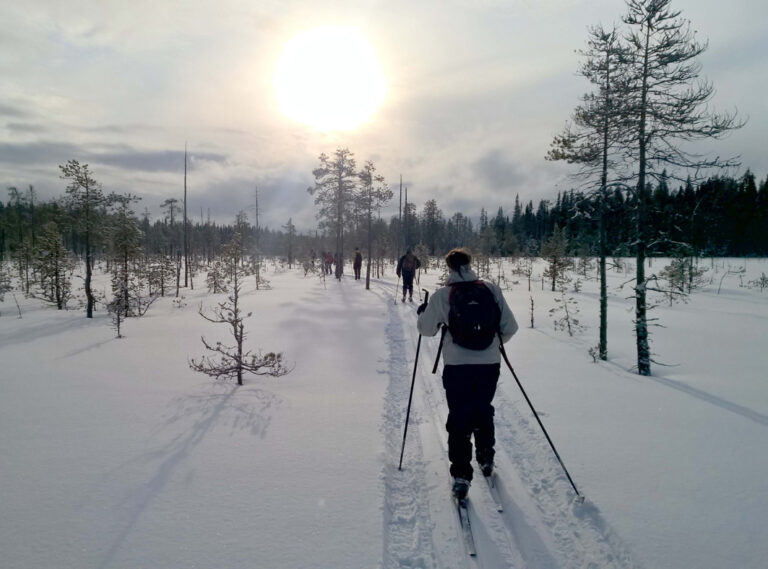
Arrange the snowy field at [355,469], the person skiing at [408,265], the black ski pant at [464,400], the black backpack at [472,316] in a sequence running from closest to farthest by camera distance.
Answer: the snowy field at [355,469] < the black backpack at [472,316] < the black ski pant at [464,400] < the person skiing at [408,265]

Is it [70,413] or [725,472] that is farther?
[70,413]

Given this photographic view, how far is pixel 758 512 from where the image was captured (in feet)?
10.6

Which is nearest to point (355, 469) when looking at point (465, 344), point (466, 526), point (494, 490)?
point (466, 526)

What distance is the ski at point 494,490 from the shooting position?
342 centimetres

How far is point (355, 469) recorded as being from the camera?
3.96 meters

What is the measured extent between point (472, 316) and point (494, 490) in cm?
175

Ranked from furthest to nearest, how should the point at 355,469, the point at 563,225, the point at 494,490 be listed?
the point at 563,225, the point at 355,469, the point at 494,490

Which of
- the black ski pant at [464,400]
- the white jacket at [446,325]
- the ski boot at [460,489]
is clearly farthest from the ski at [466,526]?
the white jacket at [446,325]

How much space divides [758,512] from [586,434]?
174 cm

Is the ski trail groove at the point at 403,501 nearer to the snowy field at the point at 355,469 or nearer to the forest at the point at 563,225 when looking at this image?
the snowy field at the point at 355,469

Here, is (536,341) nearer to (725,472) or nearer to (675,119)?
(675,119)

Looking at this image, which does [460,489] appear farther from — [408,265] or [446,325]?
[408,265]

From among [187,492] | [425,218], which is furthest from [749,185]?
[187,492]

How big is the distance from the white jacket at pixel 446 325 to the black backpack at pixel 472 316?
0.06 meters
